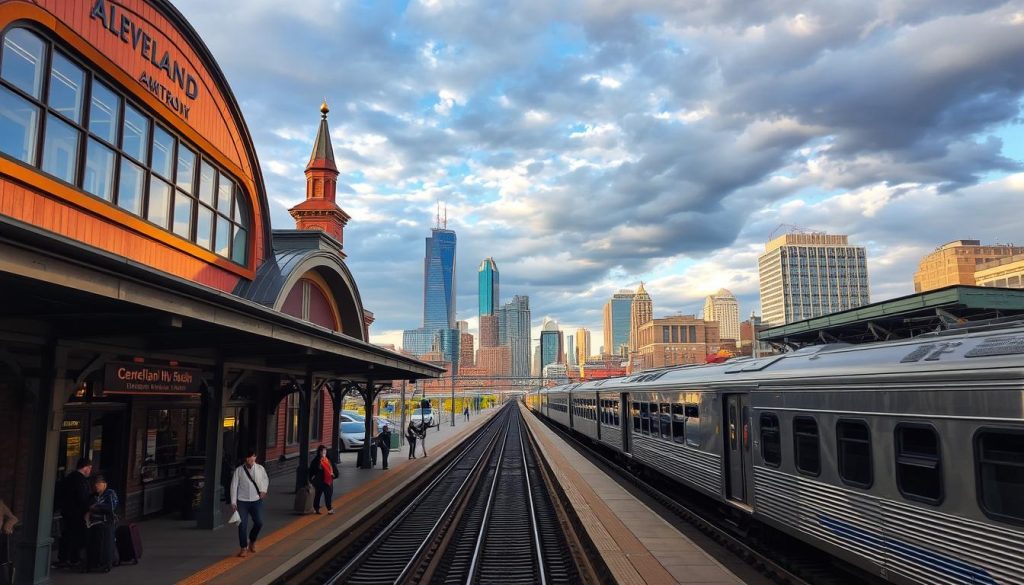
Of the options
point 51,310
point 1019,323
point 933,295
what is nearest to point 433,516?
point 51,310

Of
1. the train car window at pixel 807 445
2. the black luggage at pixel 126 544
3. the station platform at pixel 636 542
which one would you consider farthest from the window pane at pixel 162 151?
the train car window at pixel 807 445

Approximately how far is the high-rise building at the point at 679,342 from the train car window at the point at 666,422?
116839 millimetres

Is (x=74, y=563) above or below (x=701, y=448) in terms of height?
below

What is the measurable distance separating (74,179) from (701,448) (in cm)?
1292

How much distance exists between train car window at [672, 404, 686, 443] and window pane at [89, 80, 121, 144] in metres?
13.3

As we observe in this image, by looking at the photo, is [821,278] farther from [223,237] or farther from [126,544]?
[126,544]

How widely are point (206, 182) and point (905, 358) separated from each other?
52.1 feet

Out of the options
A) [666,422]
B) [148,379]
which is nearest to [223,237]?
[148,379]

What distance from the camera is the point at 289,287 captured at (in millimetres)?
20141

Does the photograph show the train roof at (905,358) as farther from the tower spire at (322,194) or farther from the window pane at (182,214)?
the tower spire at (322,194)

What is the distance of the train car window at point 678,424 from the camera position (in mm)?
14617

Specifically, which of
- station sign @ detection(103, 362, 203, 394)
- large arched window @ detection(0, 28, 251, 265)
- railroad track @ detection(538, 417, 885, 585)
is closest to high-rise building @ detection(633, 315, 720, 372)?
railroad track @ detection(538, 417, 885, 585)

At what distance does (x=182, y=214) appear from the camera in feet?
50.1

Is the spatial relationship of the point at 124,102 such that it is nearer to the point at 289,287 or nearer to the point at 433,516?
the point at 289,287
